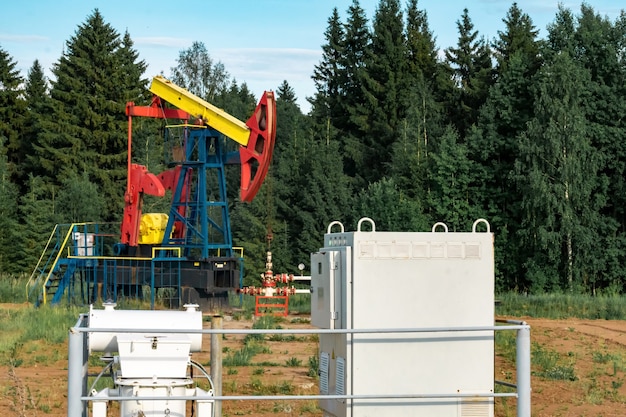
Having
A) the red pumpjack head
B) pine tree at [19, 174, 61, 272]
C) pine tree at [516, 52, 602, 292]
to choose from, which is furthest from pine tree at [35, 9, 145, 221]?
the red pumpjack head

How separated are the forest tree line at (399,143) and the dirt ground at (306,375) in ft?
63.4

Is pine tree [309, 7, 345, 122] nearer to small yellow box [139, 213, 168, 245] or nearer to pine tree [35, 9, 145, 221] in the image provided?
pine tree [35, 9, 145, 221]

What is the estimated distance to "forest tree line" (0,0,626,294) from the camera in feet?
157

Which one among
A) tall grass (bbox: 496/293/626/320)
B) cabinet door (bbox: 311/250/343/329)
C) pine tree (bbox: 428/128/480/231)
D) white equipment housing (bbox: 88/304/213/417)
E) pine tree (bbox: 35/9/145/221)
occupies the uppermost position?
pine tree (bbox: 35/9/145/221)

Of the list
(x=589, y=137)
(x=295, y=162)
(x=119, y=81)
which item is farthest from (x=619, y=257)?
(x=119, y=81)

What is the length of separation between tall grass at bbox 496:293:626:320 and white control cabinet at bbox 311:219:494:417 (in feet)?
70.4

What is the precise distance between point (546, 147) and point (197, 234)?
1791cm

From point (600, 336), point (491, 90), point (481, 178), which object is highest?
point (491, 90)

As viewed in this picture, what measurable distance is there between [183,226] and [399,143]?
22.9 metres

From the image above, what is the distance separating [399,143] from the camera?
58.0 metres

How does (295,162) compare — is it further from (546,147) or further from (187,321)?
(187,321)

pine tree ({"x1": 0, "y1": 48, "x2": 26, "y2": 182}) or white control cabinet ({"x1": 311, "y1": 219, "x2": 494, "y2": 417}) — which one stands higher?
pine tree ({"x1": 0, "y1": 48, "x2": 26, "y2": 182})

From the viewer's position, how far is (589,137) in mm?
49656

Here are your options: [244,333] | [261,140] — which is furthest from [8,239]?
[244,333]
